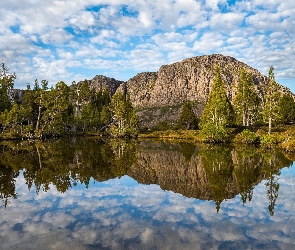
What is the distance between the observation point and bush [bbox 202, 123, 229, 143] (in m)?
58.6

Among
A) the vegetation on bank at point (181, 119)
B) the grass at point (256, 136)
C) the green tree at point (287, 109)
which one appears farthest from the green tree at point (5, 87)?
the green tree at point (287, 109)

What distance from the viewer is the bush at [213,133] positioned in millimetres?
58594

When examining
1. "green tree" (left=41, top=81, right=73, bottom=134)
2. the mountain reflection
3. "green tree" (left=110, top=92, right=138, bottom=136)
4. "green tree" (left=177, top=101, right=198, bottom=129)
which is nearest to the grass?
"green tree" (left=110, top=92, right=138, bottom=136)

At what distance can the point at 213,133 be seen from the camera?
194ft

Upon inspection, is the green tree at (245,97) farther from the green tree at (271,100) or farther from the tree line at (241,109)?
the green tree at (271,100)

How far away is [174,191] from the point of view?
2003 centimetres

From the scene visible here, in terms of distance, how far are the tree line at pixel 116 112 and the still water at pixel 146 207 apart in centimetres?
3404

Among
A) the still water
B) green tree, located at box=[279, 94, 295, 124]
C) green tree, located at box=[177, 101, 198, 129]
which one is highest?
green tree, located at box=[279, 94, 295, 124]

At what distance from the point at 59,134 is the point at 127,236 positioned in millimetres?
76133

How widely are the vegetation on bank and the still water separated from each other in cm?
2687

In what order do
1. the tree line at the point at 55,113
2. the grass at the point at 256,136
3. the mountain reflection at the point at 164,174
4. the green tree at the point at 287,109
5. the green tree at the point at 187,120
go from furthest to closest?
the green tree at the point at 287,109, the green tree at the point at 187,120, the tree line at the point at 55,113, the grass at the point at 256,136, the mountain reflection at the point at 164,174

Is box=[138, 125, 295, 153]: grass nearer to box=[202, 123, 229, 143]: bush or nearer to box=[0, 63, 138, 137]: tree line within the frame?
box=[202, 123, 229, 143]: bush

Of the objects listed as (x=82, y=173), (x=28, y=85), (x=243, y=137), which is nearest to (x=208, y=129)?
(x=243, y=137)

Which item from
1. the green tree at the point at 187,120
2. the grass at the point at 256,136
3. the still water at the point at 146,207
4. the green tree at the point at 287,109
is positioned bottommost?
the still water at the point at 146,207
